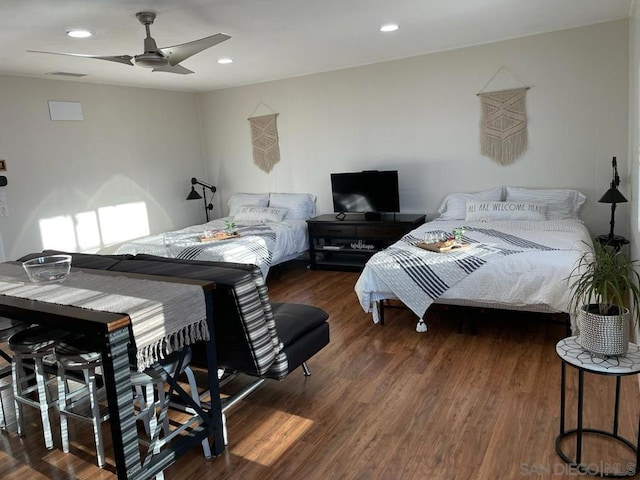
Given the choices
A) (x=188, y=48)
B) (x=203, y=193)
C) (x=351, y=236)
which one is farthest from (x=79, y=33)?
(x=203, y=193)

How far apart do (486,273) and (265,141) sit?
3936mm

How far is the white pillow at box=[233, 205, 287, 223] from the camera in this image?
5.89m

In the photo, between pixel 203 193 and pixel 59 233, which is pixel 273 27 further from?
pixel 203 193

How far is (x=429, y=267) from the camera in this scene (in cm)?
354

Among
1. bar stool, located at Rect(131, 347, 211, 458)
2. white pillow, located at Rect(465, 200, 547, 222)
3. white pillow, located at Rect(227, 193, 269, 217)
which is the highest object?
white pillow, located at Rect(227, 193, 269, 217)

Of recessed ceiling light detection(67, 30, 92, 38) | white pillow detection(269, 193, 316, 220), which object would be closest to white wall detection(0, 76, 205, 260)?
white pillow detection(269, 193, 316, 220)

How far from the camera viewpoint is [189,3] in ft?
9.84

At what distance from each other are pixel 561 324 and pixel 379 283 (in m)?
1.39

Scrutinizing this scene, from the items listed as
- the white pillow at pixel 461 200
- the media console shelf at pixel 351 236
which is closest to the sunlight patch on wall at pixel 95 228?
the media console shelf at pixel 351 236

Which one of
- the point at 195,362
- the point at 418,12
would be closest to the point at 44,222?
the point at 195,362

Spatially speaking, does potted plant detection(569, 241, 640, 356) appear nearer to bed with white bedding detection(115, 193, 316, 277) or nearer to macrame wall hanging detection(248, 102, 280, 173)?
bed with white bedding detection(115, 193, 316, 277)

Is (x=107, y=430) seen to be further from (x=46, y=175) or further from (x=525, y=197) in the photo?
(x=525, y=197)

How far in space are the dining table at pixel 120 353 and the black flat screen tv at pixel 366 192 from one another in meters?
3.54

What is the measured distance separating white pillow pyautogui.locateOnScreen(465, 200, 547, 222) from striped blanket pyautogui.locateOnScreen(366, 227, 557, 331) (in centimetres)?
86
